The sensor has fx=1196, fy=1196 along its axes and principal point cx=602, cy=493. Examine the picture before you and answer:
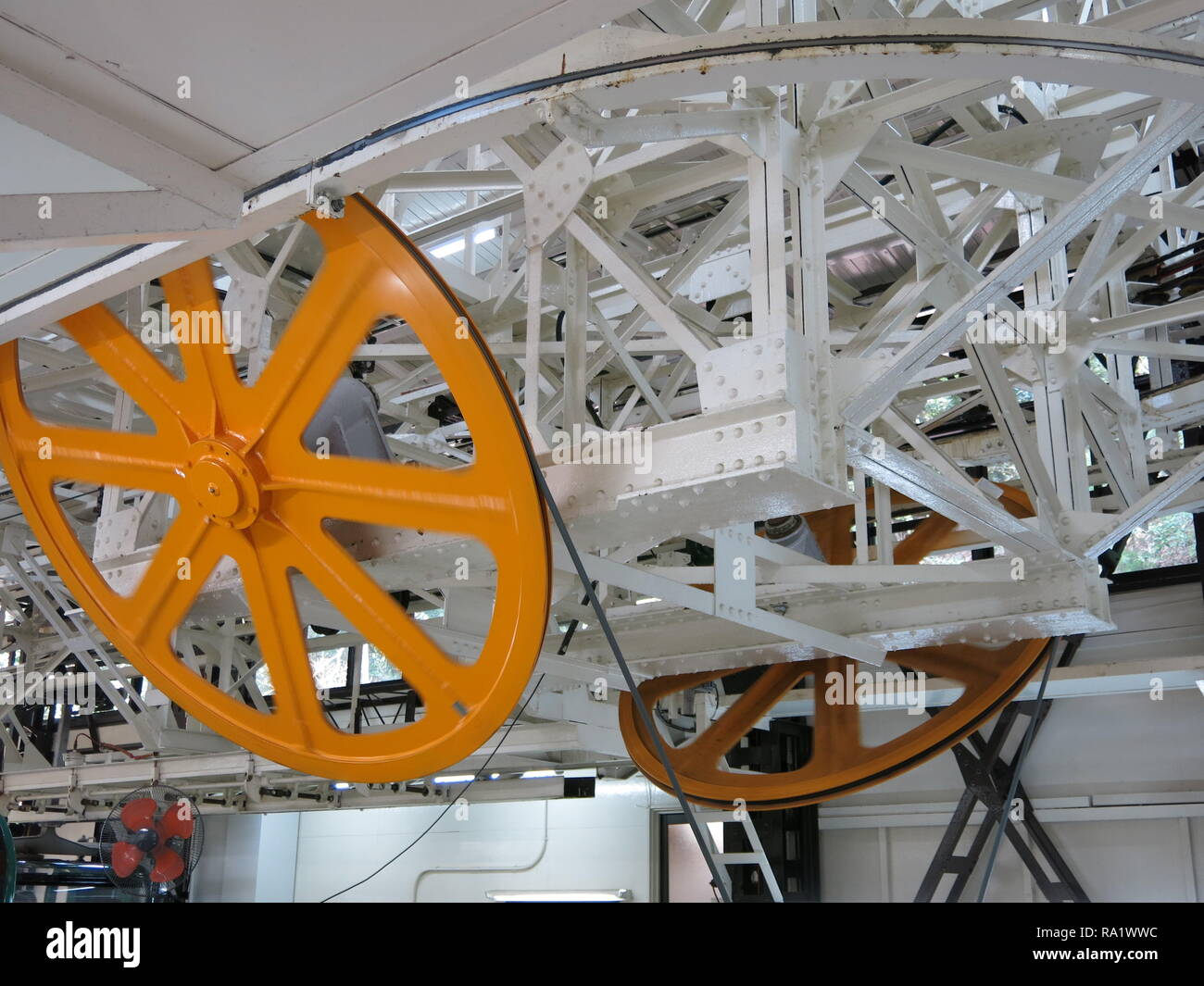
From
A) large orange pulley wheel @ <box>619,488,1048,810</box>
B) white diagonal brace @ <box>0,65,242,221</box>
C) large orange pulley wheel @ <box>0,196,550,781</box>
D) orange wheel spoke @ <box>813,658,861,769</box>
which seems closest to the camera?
white diagonal brace @ <box>0,65,242,221</box>

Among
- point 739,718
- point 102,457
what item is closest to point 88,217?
point 102,457

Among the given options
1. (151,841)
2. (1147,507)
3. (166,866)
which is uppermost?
(1147,507)

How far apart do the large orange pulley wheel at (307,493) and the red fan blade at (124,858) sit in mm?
3153

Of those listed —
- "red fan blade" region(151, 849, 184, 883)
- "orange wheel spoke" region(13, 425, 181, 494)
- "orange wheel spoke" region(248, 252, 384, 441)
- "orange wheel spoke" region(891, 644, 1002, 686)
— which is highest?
"orange wheel spoke" region(248, 252, 384, 441)

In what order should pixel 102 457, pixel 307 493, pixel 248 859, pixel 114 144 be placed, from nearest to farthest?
pixel 114 144 < pixel 307 493 < pixel 102 457 < pixel 248 859

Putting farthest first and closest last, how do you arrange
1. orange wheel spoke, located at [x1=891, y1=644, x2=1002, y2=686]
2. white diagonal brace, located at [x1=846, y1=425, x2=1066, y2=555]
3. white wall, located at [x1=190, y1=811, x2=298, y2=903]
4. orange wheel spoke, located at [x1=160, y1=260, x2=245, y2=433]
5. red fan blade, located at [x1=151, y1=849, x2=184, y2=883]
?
white wall, located at [x1=190, y1=811, x2=298, y2=903] → red fan blade, located at [x1=151, y1=849, x2=184, y2=883] → orange wheel spoke, located at [x1=891, y1=644, x2=1002, y2=686] → orange wheel spoke, located at [x1=160, y1=260, x2=245, y2=433] → white diagonal brace, located at [x1=846, y1=425, x2=1066, y2=555]

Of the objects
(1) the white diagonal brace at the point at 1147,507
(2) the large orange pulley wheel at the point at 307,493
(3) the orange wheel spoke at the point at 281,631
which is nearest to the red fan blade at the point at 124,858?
(2) the large orange pulley wheel at the point at 307,493

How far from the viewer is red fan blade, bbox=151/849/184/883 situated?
8.93 meters

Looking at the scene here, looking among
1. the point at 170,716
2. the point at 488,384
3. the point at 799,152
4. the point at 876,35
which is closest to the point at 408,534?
the point at 488,384

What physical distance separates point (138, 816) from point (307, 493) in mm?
4920

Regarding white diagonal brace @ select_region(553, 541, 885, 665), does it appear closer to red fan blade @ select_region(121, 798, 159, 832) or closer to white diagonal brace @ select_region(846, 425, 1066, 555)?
white diagonal brace @ select_region(846, 425, 1066, 555)

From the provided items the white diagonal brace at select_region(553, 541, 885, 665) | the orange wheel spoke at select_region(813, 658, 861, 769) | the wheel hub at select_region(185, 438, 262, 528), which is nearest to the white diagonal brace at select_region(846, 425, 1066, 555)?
the white diagonal brace at select_region(553, 541, 885, 665)

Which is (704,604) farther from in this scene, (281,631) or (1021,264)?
(1021,264)

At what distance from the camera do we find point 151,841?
893 cm
